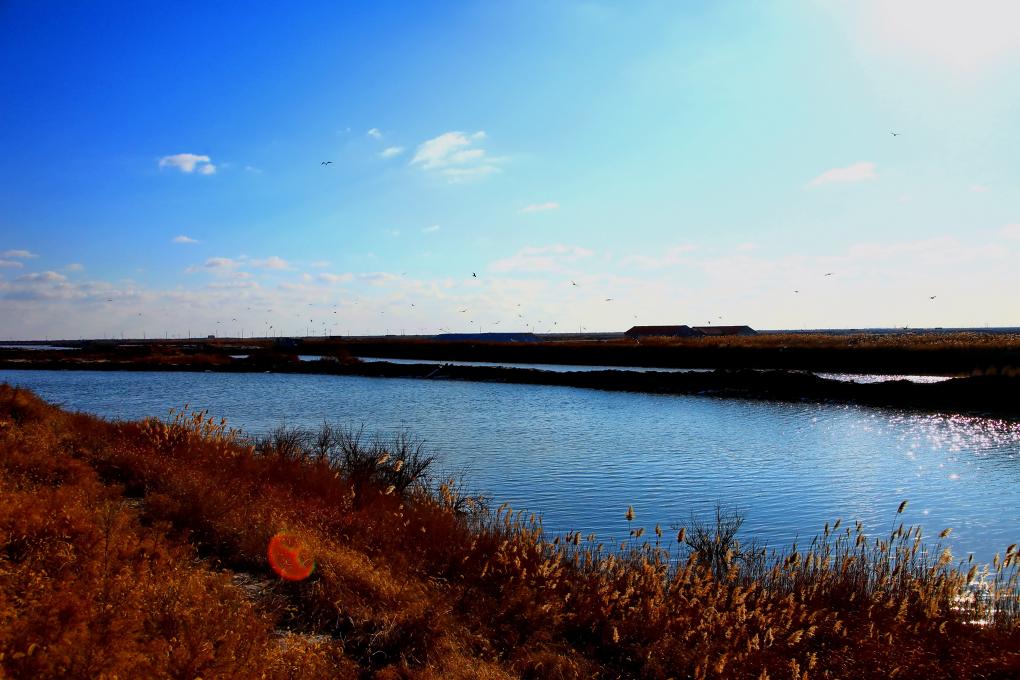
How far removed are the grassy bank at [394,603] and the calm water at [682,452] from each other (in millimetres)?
4642

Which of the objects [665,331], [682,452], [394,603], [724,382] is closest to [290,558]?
[394,603]

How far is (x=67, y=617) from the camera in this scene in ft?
18.4

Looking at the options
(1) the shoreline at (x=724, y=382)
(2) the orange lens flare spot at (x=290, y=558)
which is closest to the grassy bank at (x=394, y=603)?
(2) the orange lens flare spot at (x=290, y=558)

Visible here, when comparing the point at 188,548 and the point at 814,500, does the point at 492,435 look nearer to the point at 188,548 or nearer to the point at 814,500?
the point at 814,500

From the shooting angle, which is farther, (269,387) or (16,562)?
(269,387)

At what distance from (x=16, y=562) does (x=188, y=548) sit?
5.48 feet

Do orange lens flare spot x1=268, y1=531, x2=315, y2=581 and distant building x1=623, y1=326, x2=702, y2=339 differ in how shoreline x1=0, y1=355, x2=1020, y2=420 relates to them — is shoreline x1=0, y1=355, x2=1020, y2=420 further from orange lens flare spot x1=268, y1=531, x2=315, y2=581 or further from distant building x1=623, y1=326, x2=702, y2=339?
distant building x1=623, y1=326, x2=702, y2=339

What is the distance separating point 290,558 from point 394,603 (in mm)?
1569

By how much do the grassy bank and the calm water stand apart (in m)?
4.64

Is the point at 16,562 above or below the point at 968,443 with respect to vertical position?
above

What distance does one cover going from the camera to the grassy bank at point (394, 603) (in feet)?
18.9

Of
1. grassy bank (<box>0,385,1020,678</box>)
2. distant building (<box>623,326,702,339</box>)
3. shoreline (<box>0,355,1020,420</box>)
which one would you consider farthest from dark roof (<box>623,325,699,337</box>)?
grassy bank (<box>0,385,1020,678</box>)

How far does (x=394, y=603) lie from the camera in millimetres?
7539

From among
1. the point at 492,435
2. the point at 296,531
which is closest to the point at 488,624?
the point at 296,531
